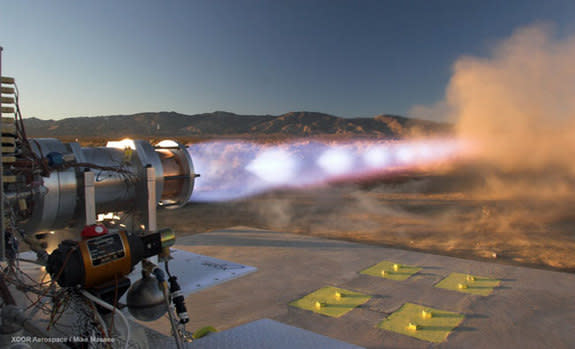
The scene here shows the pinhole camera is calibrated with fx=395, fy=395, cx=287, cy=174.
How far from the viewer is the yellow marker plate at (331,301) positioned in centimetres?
587

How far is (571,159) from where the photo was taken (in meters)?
34.2

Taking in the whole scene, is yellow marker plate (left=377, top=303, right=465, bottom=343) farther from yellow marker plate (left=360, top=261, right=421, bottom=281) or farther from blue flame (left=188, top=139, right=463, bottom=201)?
blue flame (left=188, top=139, right=463, bottom=201)

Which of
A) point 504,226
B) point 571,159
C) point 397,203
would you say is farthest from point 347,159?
point 504,226

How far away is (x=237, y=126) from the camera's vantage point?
132375 millimetres

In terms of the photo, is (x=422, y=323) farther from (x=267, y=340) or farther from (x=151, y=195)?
(x=151, y=195)

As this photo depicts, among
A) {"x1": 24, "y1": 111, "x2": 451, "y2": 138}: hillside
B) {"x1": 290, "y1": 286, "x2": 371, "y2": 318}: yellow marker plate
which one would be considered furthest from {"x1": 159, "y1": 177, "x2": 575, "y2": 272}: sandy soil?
{"x1": 24, "y1": 111, "x2": 451, "y2": 138}: hillside

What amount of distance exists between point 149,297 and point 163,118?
428ft

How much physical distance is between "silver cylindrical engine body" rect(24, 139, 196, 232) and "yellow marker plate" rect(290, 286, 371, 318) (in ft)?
9.29

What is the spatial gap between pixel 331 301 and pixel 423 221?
9.99 metres

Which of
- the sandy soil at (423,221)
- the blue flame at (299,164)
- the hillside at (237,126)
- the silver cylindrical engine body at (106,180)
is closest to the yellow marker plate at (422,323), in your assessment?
the silver cylindrical engine body at (106,180)

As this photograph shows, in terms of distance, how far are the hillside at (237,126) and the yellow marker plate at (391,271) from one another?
104 m

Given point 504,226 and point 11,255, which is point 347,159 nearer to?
point 504,226

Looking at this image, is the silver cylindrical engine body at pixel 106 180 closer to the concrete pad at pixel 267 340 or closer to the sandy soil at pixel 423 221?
the concrete pad at pixel 267 340

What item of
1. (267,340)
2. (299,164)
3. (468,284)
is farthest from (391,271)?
(299,164)
